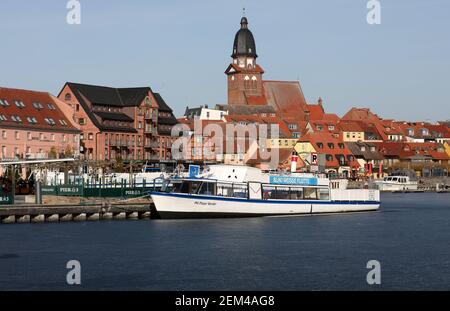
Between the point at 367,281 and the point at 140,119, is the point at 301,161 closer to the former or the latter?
the point at 140,119

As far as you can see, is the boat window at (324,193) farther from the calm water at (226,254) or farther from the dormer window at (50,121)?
the dormer window at (50,121)

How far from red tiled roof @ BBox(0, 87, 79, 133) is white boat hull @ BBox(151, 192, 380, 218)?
5950 centimetres

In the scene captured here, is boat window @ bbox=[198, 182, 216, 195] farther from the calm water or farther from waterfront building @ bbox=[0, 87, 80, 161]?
waterfront building @ bbox=[0, 87, 80, 161]

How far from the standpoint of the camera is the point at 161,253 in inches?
2010

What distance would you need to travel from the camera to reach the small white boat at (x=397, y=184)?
172 m

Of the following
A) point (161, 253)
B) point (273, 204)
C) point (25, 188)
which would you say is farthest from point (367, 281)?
point (25, 188)

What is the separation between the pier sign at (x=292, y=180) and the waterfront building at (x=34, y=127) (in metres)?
54.4

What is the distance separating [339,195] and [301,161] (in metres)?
92.6

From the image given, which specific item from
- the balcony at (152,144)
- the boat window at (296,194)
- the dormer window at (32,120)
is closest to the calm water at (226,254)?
the boat window at (296,194)

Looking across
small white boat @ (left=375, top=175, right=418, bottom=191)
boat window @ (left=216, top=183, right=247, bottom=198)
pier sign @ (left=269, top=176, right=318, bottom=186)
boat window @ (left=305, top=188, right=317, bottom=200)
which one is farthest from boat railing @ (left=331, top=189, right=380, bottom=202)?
small white boat @ (left=375, top=175, right=418, bottom=191)

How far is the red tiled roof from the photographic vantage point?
12950cm

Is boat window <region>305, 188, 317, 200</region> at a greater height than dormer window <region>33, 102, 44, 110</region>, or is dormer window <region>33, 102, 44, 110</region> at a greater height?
dormer window <region>33, 102, 44, 110</region>

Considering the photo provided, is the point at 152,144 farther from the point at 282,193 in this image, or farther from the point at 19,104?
the point at 282,193

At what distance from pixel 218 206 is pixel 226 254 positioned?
23455 mm
